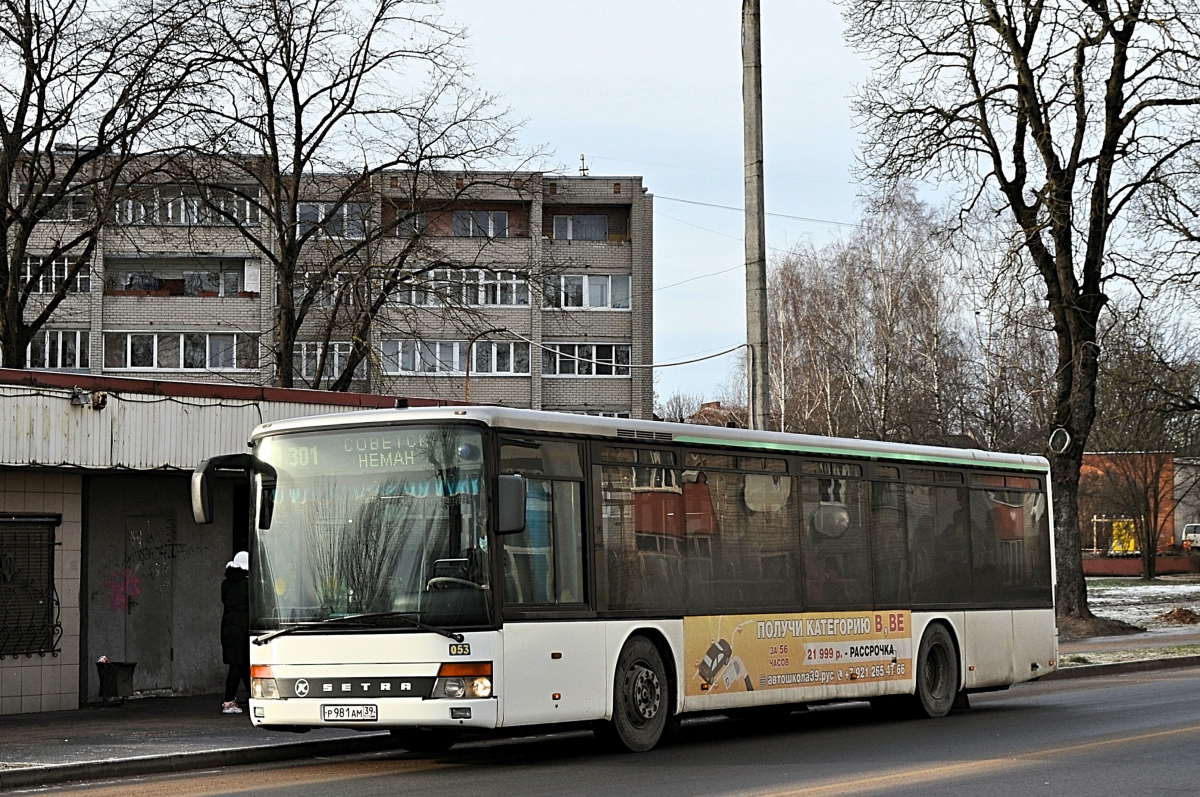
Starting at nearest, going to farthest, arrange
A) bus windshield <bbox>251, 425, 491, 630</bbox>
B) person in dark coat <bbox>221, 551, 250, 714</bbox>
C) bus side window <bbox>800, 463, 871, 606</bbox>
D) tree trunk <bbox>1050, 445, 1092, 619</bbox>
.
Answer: bus windshield <bbox>251, 425, 491, 630</bbox> < bus side window <bbox>800, 463, 871, 606</bbox> < person in dark coat <bbox>221, 551, 250, 714</bbox> < tree trunk <bbox>1050, 445, 1092, 619</bbox>

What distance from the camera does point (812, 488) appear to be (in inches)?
625

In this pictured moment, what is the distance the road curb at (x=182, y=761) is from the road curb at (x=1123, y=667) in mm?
12548

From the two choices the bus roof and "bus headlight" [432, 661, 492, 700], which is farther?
the bus roof

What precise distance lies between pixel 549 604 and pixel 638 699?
4.71 feet

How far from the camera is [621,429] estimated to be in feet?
44.5

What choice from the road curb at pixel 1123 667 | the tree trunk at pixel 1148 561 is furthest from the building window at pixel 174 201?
the tree trunk at pixel 1148 561

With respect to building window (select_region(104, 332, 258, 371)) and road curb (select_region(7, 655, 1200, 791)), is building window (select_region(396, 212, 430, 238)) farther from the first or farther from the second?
building window (select_region(104, 332, 258, 371))

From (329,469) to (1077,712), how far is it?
9184 mm

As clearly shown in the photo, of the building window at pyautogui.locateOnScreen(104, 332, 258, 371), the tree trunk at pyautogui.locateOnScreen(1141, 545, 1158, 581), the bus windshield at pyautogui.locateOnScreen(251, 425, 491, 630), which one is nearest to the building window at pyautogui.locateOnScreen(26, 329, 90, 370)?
the building window at pyautogui.locateOnScreen(104, 332, 258, 371)

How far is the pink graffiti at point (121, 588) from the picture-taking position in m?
18.8

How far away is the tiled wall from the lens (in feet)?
56.6

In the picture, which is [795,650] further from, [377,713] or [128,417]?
[128,417]

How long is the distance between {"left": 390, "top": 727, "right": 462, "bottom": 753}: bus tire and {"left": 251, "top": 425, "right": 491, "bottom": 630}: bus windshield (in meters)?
2.14

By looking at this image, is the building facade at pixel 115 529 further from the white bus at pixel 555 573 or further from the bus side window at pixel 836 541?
the bus side window at pixel 836 541
